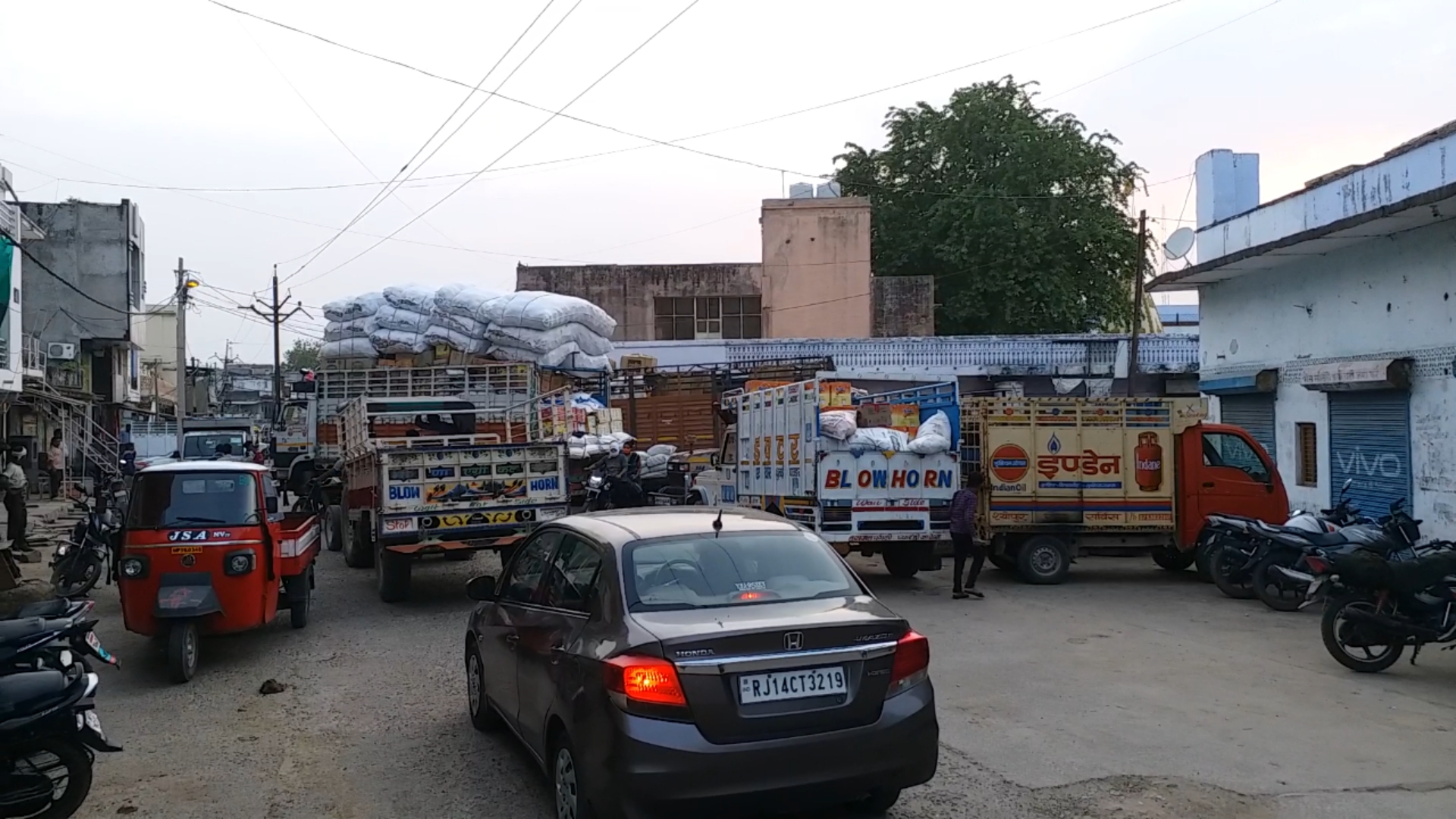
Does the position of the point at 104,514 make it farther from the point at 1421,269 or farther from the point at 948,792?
the point at 1421,269

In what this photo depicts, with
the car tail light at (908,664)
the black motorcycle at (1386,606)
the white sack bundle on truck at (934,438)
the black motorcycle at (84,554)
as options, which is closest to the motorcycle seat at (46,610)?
the car tail light at (908,664)

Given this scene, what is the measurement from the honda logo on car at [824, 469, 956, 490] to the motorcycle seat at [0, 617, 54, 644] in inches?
323

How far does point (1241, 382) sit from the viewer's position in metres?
17.2

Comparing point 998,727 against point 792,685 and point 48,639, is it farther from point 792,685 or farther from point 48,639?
point 48,639

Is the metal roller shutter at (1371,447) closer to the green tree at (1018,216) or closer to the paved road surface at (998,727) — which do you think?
the paved road surface at (998,727)

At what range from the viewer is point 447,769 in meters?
5.93

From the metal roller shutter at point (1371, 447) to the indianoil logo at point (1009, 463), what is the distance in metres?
4.87

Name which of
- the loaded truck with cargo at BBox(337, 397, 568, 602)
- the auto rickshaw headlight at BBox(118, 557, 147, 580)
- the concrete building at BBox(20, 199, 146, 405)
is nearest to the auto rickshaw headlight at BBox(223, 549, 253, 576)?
the auto rickshaw headlight at BBox(118, 557, 147, 580)

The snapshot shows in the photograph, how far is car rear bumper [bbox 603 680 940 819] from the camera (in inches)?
160

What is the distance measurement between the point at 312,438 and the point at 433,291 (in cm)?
522

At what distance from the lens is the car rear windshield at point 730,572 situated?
464cm

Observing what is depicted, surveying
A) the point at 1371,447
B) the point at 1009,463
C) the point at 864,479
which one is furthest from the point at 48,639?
the point at 1371,447

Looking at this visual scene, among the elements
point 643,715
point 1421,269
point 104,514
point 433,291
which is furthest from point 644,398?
point 643,715

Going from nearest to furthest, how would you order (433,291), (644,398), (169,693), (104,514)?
1. (169,693)
2. (104,514)
3. (433,291)
4. (644,398)
